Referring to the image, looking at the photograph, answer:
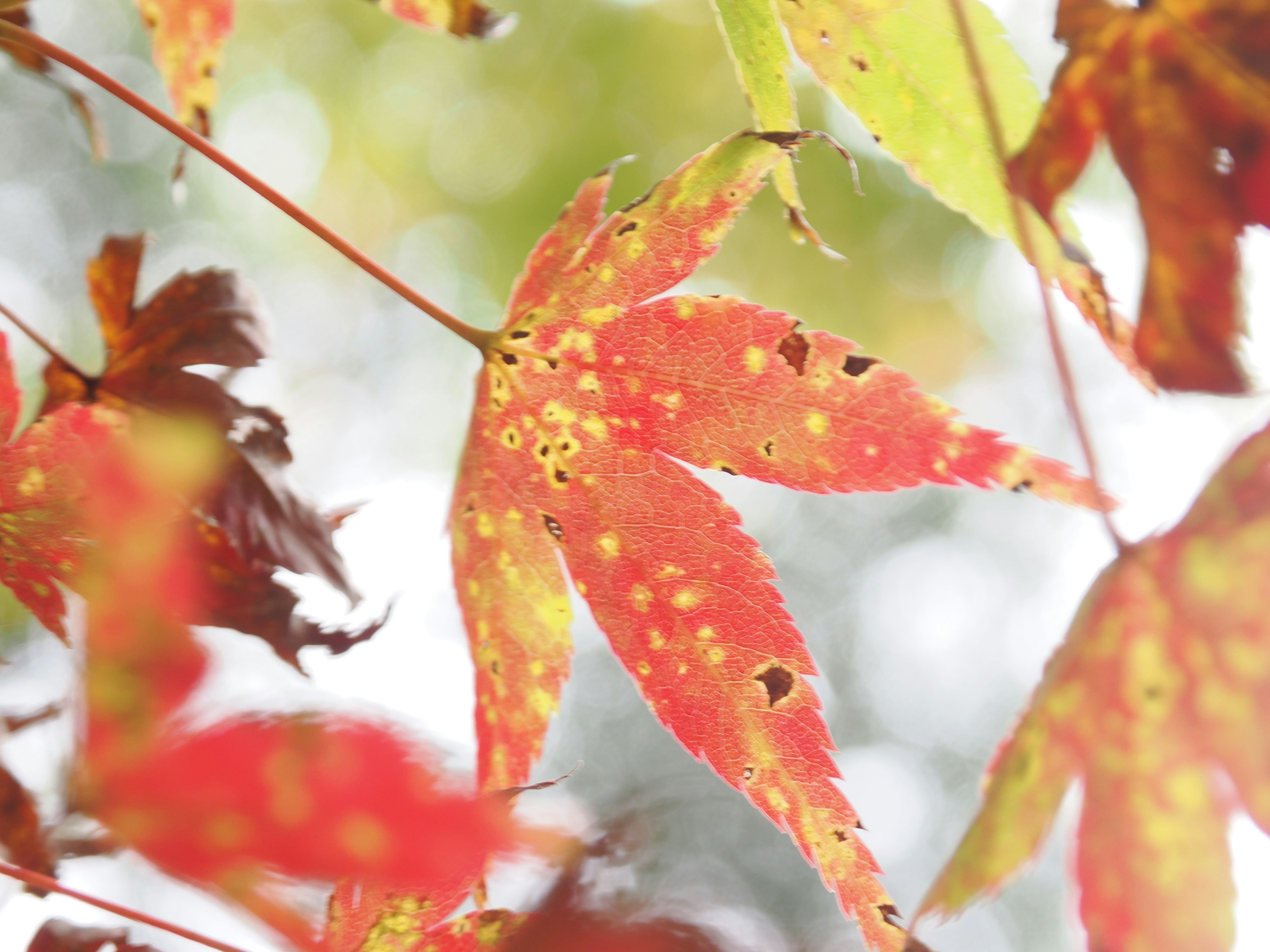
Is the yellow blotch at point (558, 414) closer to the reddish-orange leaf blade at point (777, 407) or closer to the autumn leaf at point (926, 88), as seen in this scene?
the reddish-orange leaf blade at point (777, 407)

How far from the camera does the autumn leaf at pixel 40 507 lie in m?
0.32

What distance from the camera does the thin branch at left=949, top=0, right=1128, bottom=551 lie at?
268 mm

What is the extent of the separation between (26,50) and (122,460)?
22cm

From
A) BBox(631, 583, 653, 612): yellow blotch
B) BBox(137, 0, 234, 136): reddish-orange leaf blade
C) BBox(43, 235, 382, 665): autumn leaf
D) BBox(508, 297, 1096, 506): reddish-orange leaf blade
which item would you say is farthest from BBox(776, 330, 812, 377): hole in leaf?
BBox(137, 0, 234, 136): reddish-orange leaf blade

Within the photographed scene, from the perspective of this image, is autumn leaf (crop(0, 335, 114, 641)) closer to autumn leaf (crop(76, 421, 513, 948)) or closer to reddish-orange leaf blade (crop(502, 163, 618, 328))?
autumn leaf (crop(76, 421, 513, 948))

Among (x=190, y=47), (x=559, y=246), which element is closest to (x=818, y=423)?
(x=559, y=246)

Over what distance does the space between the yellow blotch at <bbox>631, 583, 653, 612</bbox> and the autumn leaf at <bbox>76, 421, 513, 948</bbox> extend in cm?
9

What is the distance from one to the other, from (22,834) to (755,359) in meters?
0.36

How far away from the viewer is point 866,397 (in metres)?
0.28

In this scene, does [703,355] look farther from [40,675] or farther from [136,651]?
[40,675]

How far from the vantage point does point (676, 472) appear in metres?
0.31

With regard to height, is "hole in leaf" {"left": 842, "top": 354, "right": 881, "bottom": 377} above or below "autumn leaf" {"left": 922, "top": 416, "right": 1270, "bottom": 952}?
above

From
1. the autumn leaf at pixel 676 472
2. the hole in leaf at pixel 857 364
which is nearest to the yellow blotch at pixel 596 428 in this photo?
the autumn leaf at pixel 676 472

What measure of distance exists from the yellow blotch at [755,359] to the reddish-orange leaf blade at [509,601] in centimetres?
11
